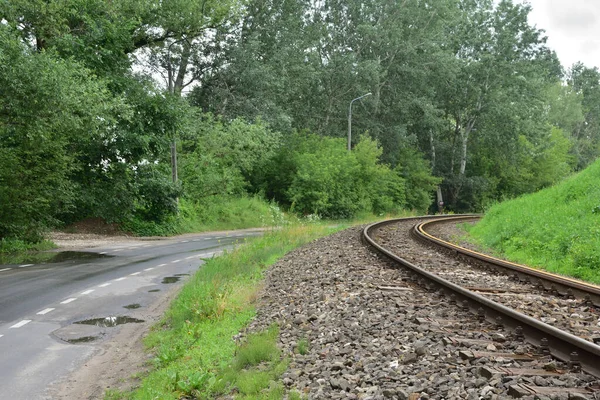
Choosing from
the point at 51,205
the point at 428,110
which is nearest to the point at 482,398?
the point at 51,205

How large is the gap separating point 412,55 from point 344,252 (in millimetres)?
40236

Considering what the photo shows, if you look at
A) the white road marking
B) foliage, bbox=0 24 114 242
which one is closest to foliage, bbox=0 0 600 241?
foliage, bbox=0 24 114 242

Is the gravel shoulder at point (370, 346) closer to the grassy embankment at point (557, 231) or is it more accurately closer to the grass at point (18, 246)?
the grassy embankment at point (557, 231)

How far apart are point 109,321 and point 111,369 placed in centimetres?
273

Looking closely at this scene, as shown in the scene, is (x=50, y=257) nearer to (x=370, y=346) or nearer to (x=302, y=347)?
(x=302, y=347)

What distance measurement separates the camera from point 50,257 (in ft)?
61.6

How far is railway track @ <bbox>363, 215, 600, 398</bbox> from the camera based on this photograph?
4771mm

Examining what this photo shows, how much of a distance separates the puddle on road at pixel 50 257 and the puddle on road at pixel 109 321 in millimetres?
8179

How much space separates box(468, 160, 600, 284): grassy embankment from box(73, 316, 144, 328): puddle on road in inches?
345

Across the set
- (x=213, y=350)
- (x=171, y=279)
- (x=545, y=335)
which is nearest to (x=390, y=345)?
(x=545, y=335)

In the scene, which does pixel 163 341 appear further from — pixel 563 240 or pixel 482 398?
pixel 563 240

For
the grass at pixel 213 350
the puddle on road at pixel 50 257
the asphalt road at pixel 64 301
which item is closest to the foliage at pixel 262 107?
the puddle on road at pixel 50 257

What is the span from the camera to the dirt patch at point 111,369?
22.3 feet

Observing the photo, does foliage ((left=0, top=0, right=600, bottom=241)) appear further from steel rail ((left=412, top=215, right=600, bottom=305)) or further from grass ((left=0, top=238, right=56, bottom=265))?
steel rail ((left=412, top=215, right=600, bottom=305))
